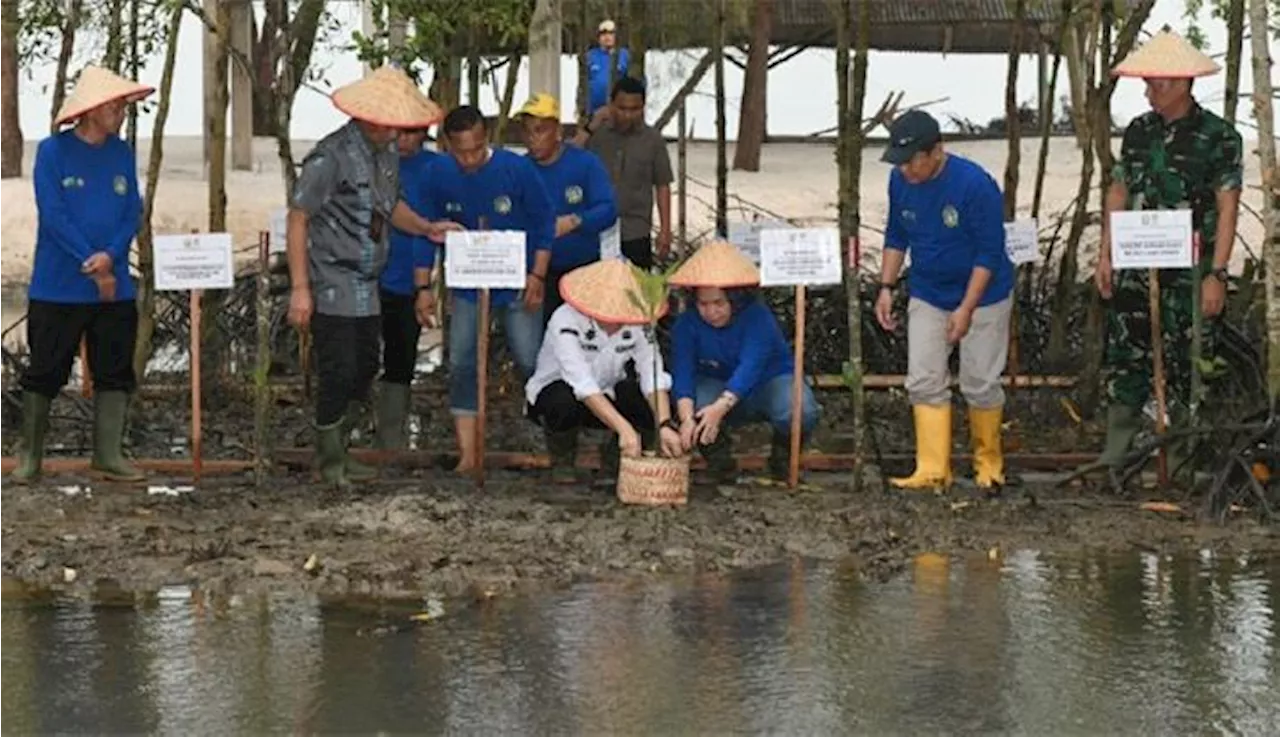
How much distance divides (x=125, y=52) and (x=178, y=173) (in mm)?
16062

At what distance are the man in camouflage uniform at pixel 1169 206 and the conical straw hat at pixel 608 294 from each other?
2.14 meters

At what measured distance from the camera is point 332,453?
418 inches

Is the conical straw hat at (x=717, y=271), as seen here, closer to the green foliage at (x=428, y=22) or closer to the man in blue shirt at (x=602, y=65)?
the green foliage at (x=428, y=22)

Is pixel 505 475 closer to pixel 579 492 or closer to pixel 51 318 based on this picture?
pixel 579 492

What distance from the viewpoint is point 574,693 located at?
22.6 feet

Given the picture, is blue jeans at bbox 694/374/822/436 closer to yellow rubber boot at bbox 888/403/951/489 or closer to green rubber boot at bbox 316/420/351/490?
yellow rubber boot at bbox 888/403/951/489

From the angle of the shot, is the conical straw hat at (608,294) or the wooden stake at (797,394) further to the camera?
the wooden stake at (797,394)

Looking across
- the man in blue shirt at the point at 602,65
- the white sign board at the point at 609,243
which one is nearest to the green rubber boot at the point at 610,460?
the white sign board at the point at 609,243

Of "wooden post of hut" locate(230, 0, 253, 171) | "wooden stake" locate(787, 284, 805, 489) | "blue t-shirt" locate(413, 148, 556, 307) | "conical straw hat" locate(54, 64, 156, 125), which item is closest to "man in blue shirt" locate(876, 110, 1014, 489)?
"wooden stake" locate(787, 284, 805, 489)

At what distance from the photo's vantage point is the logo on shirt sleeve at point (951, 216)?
10.5 meters

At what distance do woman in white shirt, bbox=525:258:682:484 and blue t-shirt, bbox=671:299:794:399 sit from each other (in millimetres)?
101

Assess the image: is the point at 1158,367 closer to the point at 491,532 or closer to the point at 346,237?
the point at 491,532

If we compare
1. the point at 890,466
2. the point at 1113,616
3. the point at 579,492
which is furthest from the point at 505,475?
the point at 1113,616

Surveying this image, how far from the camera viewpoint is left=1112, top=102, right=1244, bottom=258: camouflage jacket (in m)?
10.6
